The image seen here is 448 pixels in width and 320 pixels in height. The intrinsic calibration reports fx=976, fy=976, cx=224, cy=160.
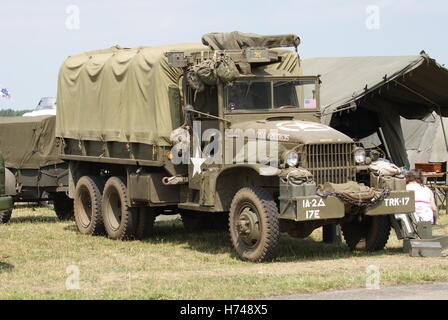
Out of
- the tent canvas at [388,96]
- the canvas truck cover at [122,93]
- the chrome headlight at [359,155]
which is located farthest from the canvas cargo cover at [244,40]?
the tent canvas at [388,96]

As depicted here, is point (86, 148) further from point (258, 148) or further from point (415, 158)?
point (415, 158)

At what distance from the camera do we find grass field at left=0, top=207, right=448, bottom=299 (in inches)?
378

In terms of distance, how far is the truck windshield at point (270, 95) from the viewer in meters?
13.1

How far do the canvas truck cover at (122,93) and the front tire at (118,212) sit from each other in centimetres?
76

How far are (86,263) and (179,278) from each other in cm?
227

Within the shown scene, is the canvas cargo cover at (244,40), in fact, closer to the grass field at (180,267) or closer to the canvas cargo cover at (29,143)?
the grass field at (180,267)

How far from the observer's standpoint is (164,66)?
552 inches

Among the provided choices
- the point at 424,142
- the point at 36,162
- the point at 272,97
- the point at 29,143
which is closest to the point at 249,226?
the point at 272,97

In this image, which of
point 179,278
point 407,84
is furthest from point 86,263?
point 407,84

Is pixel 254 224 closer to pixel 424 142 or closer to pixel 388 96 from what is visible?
pixel 388 96

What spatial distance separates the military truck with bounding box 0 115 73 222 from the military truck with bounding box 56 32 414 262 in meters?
2.37

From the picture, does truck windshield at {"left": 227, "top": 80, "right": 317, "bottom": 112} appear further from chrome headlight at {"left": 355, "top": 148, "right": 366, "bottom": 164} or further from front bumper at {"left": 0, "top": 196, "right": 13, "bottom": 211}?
front bumper at {"left": 0, "top": 196, "right": 13, "bottom": 211}

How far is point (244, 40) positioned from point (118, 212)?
3.65 m

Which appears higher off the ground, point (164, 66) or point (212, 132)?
point (164, 66)
